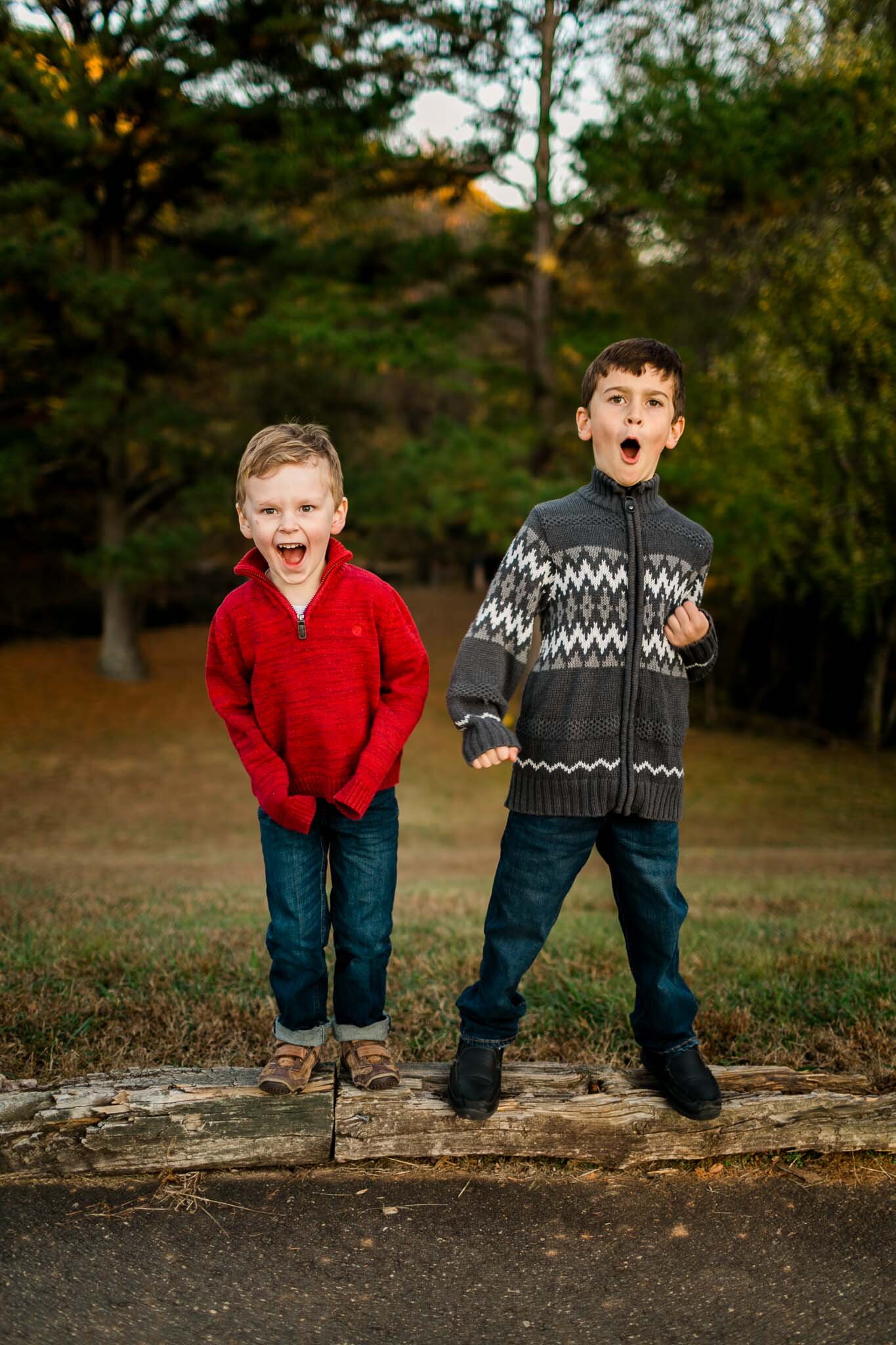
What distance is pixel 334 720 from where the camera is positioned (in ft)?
8.50

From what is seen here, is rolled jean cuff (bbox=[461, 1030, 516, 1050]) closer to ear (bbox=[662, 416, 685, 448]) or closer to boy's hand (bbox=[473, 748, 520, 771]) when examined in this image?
boy's hand (bbox=[473, 748, 520, 771])

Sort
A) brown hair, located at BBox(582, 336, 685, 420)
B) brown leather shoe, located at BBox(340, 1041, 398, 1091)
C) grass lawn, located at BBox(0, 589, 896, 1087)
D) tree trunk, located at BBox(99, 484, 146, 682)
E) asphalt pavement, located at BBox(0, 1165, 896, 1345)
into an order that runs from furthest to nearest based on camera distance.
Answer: tree trunk, located at BBox(99, 484, 146, 682) → grass lawn, located at BBox(0, 589, 896, 1087) → brown leather shoe, located at BBox(340, 1041, 398, 1091) → brown hair, located at BBox(582, 336, 685, 420) → asphalt pavement, located at BBox(0, 1165, 896, 1345)

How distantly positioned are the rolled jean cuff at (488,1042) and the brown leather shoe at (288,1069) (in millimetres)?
396

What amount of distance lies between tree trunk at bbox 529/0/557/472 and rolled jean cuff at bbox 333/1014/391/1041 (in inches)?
532

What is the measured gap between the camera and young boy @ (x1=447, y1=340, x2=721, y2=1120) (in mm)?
2486

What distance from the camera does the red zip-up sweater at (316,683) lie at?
2582 millimetres

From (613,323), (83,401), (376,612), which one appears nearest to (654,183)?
(613,323)

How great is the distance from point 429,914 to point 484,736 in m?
3.30

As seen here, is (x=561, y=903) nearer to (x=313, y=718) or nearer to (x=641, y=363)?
(x=313, y=718)

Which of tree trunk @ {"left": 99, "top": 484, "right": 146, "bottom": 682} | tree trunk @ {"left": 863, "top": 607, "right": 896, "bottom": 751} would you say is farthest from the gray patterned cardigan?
tree trunk @ {"left": 99, "top": 484, "right": 146, "bottom": 682}

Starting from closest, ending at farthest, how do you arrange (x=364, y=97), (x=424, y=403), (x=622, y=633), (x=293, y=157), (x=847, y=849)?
1. (x=622, y=633)
2. (x=847, y=849)
3. (x=293, y=157)
4. (x=364, y=97)
5. (x=424, y=403)

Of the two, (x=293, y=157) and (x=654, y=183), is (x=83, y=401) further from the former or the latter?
(x=654, y=183)

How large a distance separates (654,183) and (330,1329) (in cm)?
1382

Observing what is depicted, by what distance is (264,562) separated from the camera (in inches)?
106
